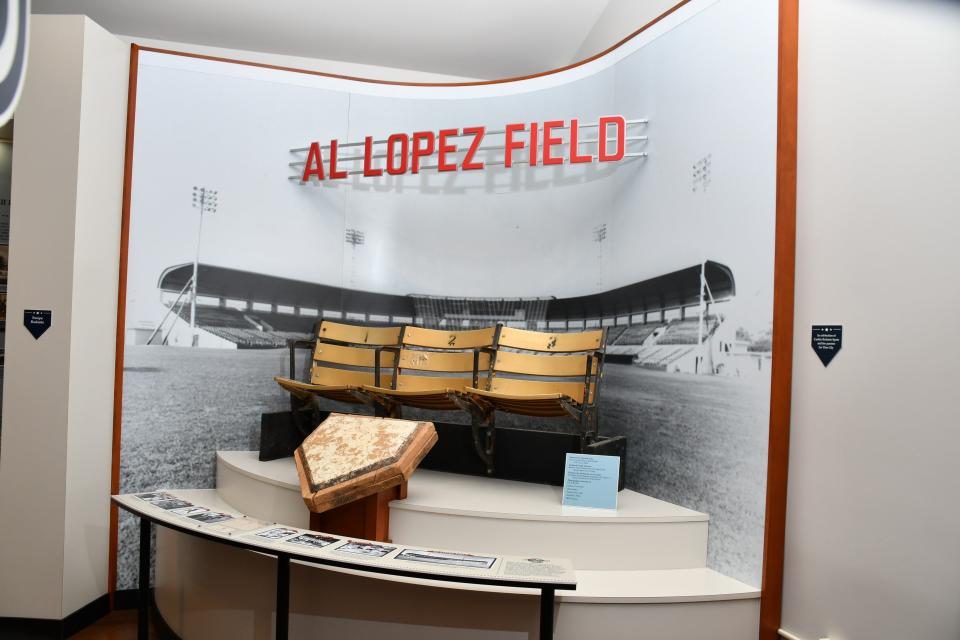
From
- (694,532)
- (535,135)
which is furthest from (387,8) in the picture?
(694,532)

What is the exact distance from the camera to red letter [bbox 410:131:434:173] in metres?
4.43

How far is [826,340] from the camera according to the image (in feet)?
7.92

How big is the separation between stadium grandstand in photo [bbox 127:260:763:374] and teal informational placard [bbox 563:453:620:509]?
2.15 feet

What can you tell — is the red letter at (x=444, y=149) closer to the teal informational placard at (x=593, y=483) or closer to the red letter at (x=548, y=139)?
the red letter at (x=548, y=139)

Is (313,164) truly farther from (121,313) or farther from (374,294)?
(121,313)

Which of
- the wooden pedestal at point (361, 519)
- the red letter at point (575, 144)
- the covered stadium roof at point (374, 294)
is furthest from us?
the red letter at point (575, 144)

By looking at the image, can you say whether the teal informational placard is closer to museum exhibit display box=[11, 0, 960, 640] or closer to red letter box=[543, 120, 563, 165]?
museum exhibit display box=[11, 0, 960, 640]

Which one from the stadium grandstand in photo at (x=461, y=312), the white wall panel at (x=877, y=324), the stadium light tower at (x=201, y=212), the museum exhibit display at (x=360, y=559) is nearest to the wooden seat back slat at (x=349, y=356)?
the stadium grandstand in photo at (x=461, y=312)

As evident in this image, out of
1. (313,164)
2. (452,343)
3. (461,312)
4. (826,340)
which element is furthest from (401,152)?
(826,340)

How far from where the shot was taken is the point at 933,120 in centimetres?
208

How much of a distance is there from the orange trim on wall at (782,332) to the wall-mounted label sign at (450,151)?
1.53 meters

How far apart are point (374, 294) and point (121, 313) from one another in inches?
63.8

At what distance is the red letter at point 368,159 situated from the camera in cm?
452

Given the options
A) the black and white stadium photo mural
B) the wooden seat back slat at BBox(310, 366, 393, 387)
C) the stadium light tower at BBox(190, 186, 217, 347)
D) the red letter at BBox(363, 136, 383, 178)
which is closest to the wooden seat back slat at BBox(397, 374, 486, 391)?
the wooden seat back slat at BBox(310, 366, 393, 387)
